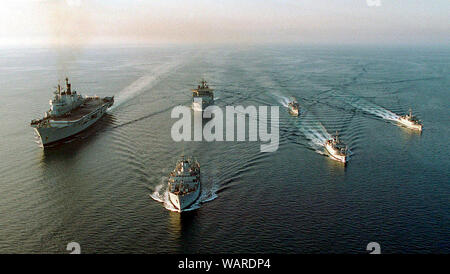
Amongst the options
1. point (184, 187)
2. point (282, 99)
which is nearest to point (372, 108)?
point (282, 99)

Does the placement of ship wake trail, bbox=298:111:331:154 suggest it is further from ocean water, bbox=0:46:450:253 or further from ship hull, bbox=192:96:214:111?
ship hull, bbox=192:96:214:111

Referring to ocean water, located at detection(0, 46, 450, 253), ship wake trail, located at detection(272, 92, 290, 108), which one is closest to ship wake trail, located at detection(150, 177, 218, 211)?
ocean water, located at detection(0, 46, 450, 253)

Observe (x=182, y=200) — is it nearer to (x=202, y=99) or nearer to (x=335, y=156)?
(x=335, y=156)

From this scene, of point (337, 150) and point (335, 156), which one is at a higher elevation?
point (337, 150)

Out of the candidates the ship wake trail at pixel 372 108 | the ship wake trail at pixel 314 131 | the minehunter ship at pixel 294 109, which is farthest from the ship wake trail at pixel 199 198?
the ship wake trail at pixel 372 108
